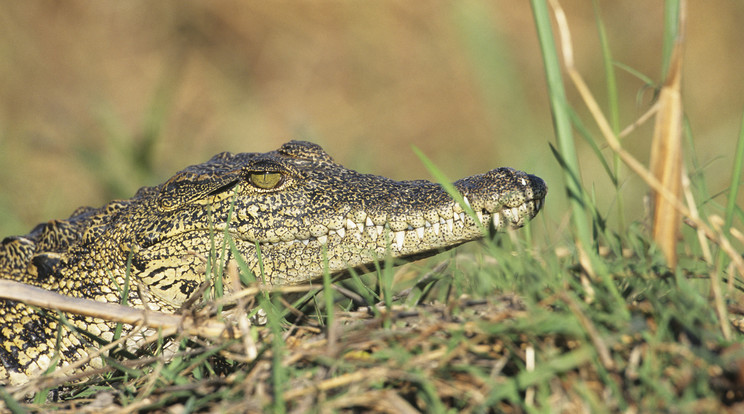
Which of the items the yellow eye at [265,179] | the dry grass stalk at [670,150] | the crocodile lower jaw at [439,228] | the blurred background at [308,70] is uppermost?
the blurred background at [308,70]

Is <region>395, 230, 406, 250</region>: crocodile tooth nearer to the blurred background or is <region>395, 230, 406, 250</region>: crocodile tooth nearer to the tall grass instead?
the tall grass

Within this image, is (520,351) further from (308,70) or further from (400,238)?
→ (308,70)

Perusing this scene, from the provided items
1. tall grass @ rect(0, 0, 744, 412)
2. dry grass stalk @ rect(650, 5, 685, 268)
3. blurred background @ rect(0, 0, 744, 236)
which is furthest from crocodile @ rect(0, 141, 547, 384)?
blurred background @ rect(0, 0, 744, 236)

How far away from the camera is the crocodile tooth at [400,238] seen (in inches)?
103

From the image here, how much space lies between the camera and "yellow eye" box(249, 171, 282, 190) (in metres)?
2.94

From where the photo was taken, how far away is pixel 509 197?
2.47m

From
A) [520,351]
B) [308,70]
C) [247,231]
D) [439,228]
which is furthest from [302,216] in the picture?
[308,70]

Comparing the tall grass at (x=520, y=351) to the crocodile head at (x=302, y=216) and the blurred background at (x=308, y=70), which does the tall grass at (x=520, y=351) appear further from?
the blurred background at (x=308, y=70)

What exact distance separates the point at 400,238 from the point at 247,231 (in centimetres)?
65

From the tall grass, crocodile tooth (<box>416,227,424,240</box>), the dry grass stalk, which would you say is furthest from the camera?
crocodile tooth (<box>416,227,424,240</box>)

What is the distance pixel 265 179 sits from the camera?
9.66 ft

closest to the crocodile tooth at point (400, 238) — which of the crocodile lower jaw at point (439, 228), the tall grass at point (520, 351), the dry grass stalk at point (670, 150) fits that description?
the crocodile lower jaw at point (439, 228)

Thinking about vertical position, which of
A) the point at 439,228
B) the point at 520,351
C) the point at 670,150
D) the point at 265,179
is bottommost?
the point at 520,351

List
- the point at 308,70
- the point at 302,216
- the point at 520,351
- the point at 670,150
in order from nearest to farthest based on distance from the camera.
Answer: the point at 520,351 → the point at 670,150 → the point at 302,216 → the point at 308,70
